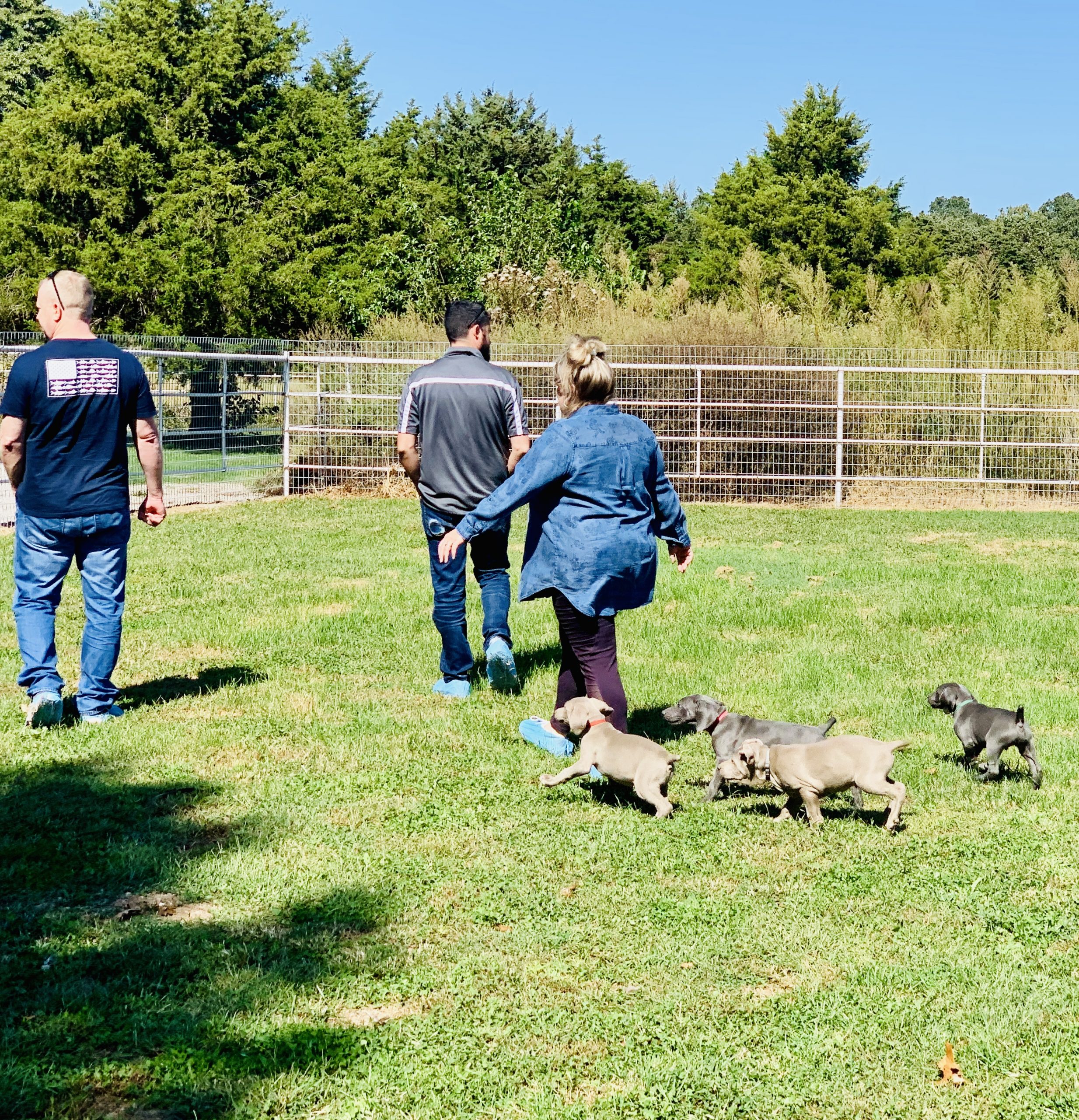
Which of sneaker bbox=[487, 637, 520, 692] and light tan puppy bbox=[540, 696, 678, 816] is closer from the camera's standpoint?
light tan puppy bbox=[540, 696, 678, 816]

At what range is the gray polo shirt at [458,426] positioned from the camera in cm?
708

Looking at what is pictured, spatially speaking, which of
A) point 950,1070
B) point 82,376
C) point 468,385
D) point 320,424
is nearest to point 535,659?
point 468,385

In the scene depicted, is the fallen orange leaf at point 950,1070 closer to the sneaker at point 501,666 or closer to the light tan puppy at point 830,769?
the light tan puppy at point 830,769

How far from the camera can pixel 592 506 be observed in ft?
18.7

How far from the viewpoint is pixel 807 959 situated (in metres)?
3.98

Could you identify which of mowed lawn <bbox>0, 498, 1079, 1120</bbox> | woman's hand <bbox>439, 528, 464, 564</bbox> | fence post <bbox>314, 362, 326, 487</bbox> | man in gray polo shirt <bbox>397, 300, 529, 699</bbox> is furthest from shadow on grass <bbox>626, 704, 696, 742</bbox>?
fence post <bbox>314, 362, 326, 487</bbox>

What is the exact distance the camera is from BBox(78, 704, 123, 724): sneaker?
6.59 meters

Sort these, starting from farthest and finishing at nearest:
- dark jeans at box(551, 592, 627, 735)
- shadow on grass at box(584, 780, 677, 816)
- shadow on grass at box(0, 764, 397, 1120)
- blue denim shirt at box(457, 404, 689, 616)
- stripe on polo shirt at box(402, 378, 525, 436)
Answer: stripe on polo shirt at box(402, 378, 525, 436) < dark jeans at box(551, 592, 627, 735) < blue denim shirt at box(457, 404, 689, 616) < shadow on grass at box(584, 780, 677, 816) < shadow on grass at box(0, 764, 397, 1120)

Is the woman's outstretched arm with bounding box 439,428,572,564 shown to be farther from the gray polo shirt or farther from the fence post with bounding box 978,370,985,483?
the fence post with bounding box 978,370,985,483

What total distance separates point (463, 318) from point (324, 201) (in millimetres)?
33934

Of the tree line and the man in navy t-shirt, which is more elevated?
the tree line

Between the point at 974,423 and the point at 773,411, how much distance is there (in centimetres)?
277

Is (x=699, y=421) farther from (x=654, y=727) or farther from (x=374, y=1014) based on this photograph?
(x=374, y=1014)

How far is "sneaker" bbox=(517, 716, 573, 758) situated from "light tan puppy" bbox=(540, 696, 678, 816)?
0.53 meters
